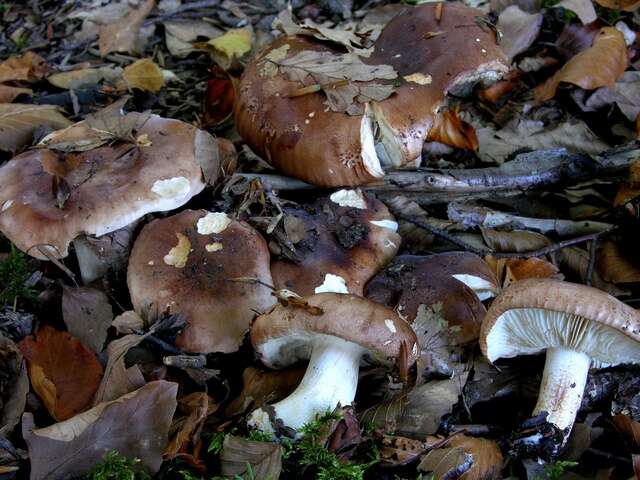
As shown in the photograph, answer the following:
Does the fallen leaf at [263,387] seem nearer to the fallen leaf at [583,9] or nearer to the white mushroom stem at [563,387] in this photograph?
the white mushroom stem at [563,387]

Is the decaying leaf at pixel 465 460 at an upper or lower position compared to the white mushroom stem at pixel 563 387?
lower

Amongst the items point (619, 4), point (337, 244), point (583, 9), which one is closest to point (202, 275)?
point (337, 244)

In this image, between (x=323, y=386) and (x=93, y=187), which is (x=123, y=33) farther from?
(x=323, y=386)

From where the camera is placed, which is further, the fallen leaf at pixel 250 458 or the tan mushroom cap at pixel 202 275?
the tan mushroom cap at pixel 202 275

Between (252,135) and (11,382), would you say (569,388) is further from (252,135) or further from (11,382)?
(11,382)

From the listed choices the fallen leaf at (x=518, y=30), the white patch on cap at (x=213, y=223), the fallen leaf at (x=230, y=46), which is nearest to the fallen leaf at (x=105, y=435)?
the white patch on cap at (x=213, y=223)

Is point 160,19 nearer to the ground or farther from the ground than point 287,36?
nearer to the ground

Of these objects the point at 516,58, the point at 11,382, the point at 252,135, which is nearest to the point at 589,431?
the point at 252,135
